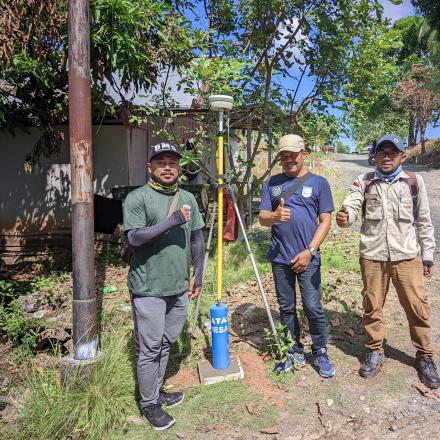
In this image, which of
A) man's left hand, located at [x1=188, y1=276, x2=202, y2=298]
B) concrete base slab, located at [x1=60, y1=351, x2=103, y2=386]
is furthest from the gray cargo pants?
concrete base slab, located at [x1=60, y1=351, x2=103, y2=386]

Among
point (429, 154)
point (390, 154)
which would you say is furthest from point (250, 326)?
point (429, 154)

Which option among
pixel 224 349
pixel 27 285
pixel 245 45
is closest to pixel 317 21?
pixel 245 45

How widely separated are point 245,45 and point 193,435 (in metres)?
5.24

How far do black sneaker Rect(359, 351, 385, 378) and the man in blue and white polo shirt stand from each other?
27 cm

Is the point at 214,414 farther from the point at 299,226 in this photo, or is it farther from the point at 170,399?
the point at 299,226

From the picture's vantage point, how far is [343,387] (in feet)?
10.7

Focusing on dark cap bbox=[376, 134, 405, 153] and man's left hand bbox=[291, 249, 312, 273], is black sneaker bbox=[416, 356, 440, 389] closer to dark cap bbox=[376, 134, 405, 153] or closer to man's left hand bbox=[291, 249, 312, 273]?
man's left hand bbox=[291, 249, 312, 273]

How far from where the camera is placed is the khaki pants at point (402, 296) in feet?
10.6

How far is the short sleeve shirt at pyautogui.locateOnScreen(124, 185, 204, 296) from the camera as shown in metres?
2.79

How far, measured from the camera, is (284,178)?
3377mm

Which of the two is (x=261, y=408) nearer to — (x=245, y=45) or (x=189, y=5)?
(x=245, y=45)

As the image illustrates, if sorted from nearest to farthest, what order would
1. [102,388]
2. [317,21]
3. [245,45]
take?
[102,388] → [317,21] → [245,45]

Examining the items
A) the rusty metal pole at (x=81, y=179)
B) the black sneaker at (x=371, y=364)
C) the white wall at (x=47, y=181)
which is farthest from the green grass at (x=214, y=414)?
the white wall at (x=47, y=181)

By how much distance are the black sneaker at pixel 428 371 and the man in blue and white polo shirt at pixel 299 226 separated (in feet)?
2.30
